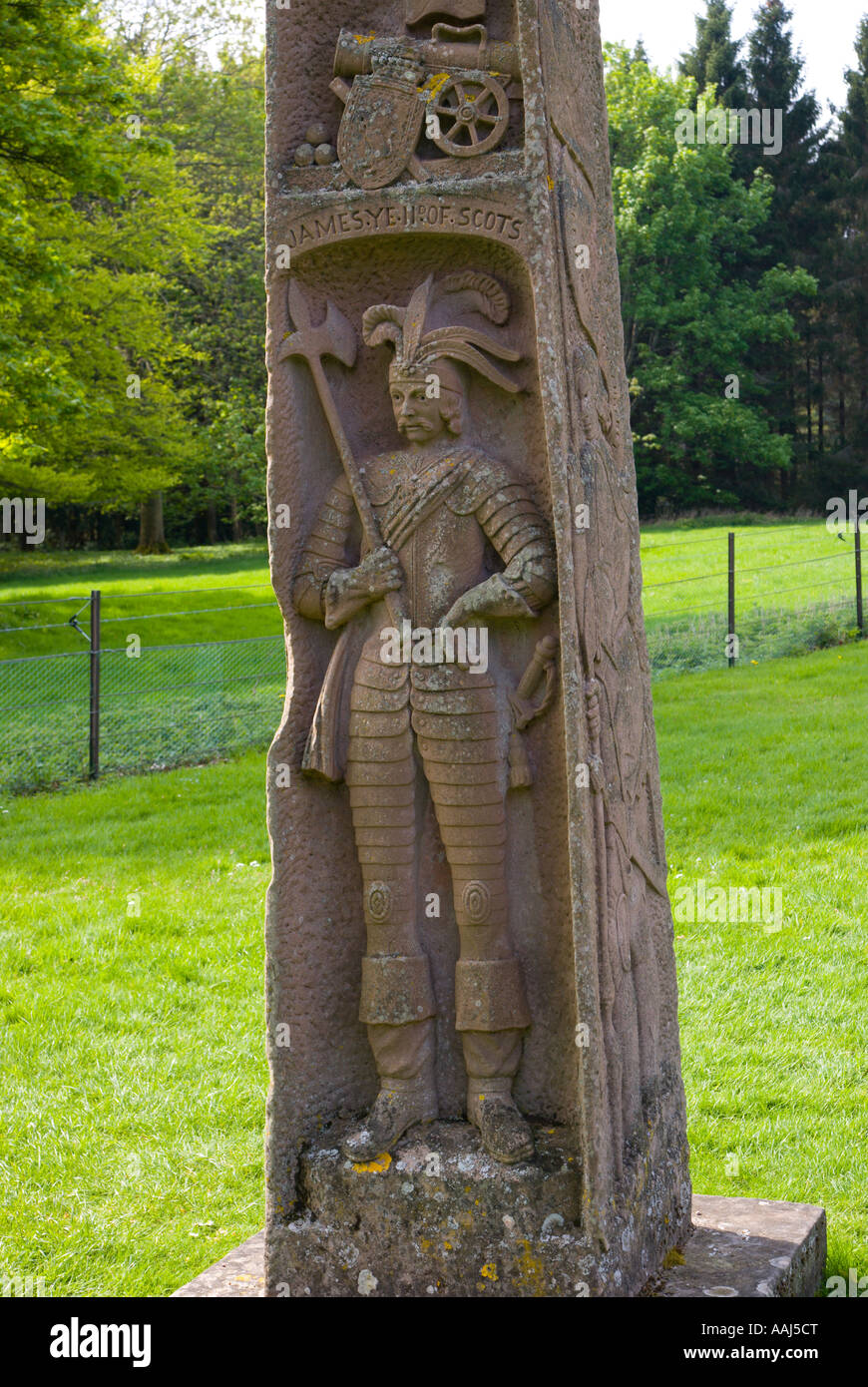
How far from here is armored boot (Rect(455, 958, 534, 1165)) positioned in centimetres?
362

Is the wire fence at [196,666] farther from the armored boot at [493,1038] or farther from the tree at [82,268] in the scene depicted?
the armored boot at [493,1038]

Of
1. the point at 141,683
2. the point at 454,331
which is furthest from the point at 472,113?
the point at 141,683

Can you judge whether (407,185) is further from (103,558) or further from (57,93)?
(103,558)

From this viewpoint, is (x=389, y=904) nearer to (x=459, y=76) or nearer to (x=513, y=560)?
(x=513, y=560)

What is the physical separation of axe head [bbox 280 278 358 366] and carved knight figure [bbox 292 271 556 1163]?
0.08 metres

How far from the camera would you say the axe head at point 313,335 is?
12.2 feet

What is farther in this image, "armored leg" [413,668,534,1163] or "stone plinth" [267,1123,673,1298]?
"armored leg" [413,668,534,1163]

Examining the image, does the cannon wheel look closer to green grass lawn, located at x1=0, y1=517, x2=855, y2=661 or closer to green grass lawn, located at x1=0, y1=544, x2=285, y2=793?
green grass lawn, located at x1=0, y1=544, x2=285, y2=793

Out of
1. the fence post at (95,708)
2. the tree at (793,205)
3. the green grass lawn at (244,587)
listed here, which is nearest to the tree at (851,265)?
the tree at (793,205)

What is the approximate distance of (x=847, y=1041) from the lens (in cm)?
575

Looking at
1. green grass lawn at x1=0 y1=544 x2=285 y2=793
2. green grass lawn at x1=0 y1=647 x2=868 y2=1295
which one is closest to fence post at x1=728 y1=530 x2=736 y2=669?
green grass lawn at x1=0 y1=647 x2=868 y2=1295

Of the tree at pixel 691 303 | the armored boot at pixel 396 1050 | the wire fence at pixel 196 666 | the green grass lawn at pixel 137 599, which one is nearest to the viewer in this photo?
the armored boot at pixel 396 1050

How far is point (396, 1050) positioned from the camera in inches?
147

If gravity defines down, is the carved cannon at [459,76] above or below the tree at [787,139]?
below
